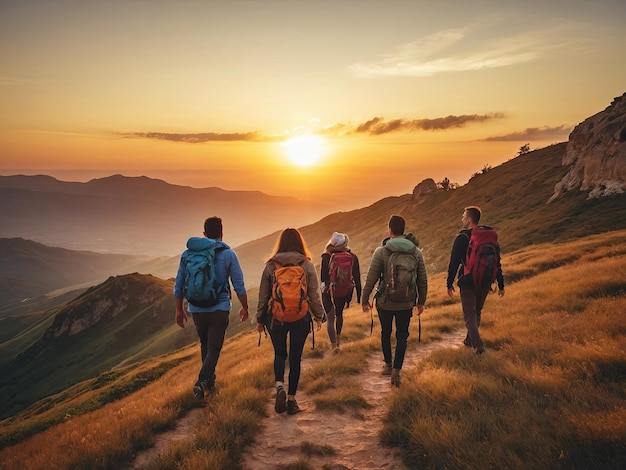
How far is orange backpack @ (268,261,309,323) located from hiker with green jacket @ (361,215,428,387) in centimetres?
143

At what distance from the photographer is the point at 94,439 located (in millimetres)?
5539

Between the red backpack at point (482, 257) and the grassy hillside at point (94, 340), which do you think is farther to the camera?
the grassy hillside at point (94, 340)

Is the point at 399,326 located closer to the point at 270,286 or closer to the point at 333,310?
the point at 270,286

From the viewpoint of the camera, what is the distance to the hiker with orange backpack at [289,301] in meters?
6.09

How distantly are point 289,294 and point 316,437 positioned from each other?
2.34 metres

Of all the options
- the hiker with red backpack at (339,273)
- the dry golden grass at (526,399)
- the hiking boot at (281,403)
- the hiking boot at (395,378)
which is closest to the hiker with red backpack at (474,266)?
the dry golden grass at (526,399)

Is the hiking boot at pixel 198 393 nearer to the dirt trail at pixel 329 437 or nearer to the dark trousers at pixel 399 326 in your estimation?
the dirt trail at pixel 329 437

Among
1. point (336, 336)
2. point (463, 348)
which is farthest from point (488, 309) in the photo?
point (336, 336)

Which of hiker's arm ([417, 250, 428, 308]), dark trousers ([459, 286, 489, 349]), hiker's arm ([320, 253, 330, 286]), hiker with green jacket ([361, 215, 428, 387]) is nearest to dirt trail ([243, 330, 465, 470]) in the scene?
hiker with green jacket ([361, 215, 428, 387])

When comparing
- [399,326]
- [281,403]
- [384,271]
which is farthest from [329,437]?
[384,271]

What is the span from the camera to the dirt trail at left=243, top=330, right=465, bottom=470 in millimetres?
4855

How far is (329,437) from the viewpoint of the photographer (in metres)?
5.53

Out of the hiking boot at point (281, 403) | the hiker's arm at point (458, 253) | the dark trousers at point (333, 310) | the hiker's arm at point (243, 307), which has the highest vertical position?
the hiker's arm at point (458, 253)

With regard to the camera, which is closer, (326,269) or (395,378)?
(395,378)
